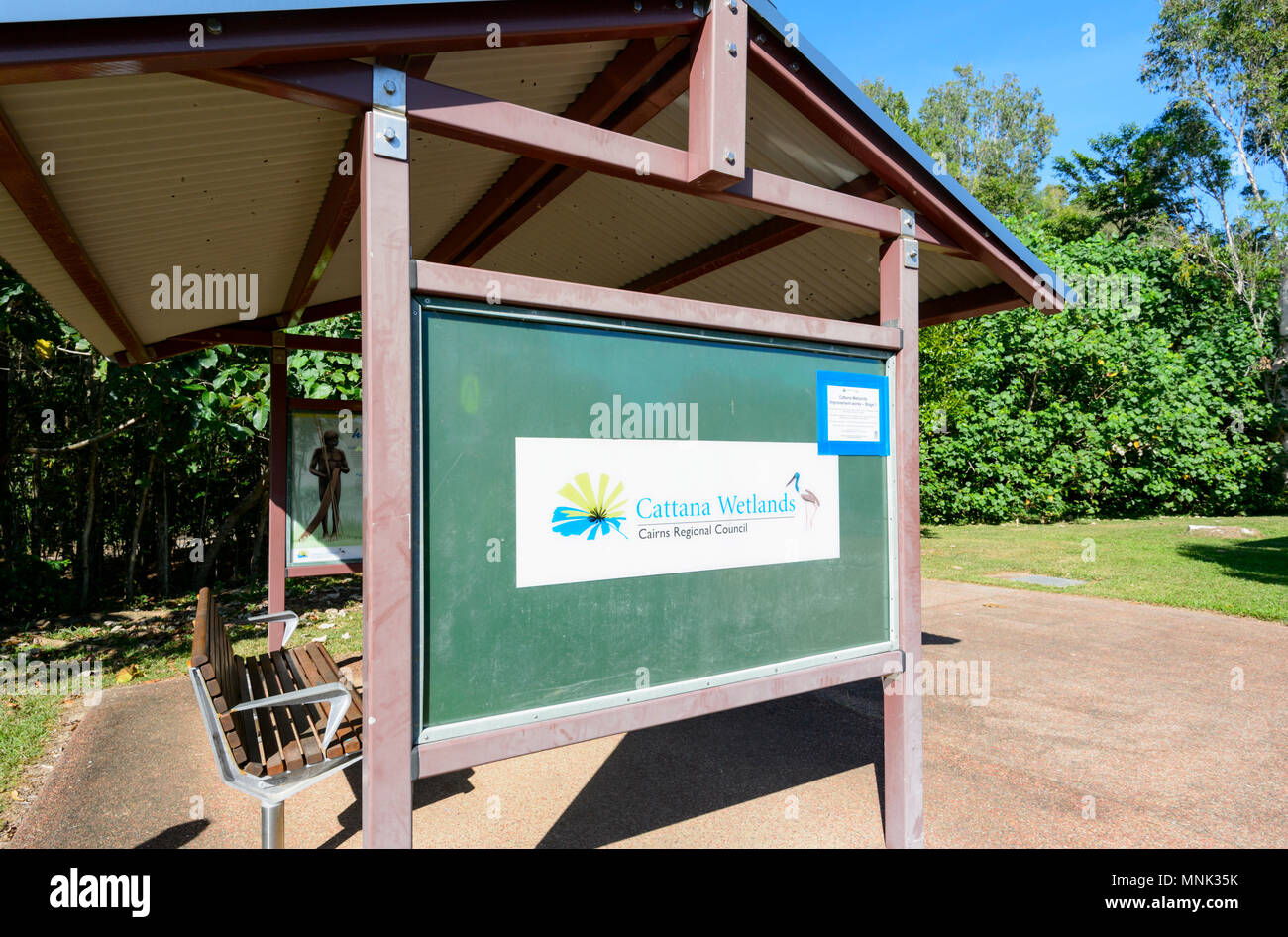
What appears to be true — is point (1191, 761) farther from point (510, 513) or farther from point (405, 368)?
point (405, 368)

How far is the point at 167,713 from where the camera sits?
18.0ft

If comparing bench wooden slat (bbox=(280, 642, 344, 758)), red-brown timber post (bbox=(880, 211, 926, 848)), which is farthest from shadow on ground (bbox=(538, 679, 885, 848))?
bench wooden slat (bbox=(280, 642, 344, 758))

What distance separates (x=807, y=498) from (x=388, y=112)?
2.27m

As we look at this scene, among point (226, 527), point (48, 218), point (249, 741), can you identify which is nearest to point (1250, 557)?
point (249, 741)

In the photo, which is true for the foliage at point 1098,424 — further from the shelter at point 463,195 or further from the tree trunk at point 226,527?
the shelter at point 463,195

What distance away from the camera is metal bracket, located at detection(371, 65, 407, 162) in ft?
7.87

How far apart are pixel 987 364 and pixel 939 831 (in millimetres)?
15533

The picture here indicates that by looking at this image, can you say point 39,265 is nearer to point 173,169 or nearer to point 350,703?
point 173,169

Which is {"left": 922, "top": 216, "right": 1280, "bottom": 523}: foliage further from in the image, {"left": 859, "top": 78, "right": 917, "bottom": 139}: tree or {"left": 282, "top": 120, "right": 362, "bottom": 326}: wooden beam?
{"left": 282, "top": 120, "right": 362, "bottom": 326}: wooden beam

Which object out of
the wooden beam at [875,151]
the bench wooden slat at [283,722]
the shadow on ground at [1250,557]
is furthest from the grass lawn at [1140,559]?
the bench wooden slat at [283,722]

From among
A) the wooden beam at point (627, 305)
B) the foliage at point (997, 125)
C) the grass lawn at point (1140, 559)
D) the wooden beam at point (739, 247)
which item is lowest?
the grass lawn at point (1140, 559)

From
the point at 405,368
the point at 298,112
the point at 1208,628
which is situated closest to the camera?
the point at 405,368

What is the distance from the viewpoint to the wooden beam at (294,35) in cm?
192

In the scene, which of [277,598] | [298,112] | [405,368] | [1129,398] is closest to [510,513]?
Answer: [405,368]
